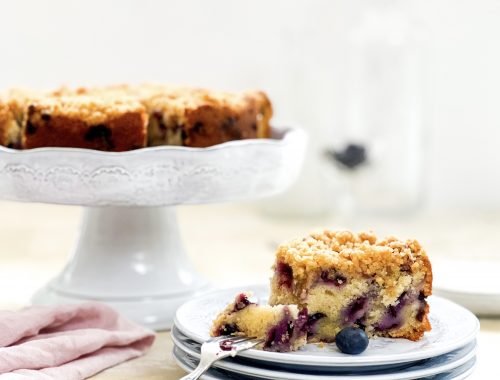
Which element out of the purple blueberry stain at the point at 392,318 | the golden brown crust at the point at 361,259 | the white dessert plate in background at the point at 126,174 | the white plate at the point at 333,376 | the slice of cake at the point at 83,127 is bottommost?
the white plate at the point at 333,376

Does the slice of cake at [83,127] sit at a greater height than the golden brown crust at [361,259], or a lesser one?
greater

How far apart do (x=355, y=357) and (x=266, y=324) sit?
0.12 m

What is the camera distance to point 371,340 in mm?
1329

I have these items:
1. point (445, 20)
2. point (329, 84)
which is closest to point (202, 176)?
point (329, 84)

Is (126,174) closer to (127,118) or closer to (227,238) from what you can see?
(127,118)

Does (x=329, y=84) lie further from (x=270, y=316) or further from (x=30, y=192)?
(x=270, y=316)

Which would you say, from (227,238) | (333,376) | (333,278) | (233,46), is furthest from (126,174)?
(233,46)

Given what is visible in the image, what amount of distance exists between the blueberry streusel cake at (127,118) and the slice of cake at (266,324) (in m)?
0.41

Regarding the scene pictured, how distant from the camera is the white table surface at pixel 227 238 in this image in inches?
77.8

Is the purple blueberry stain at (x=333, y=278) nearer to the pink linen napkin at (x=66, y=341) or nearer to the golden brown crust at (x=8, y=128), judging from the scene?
the pink linen napkin at (x=66, y=341)

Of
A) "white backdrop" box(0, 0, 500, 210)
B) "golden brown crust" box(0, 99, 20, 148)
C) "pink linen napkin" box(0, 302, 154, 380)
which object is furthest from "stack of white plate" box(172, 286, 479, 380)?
"white backdrop" box(0, 0, 500, 210)

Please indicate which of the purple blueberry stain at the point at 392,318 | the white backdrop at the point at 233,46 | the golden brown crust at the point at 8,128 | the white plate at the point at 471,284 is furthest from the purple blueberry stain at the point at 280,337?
the white backdrop at the point at 233,46

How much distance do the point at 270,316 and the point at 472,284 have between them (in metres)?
0.60

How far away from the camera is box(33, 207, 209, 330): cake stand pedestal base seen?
166 cm
